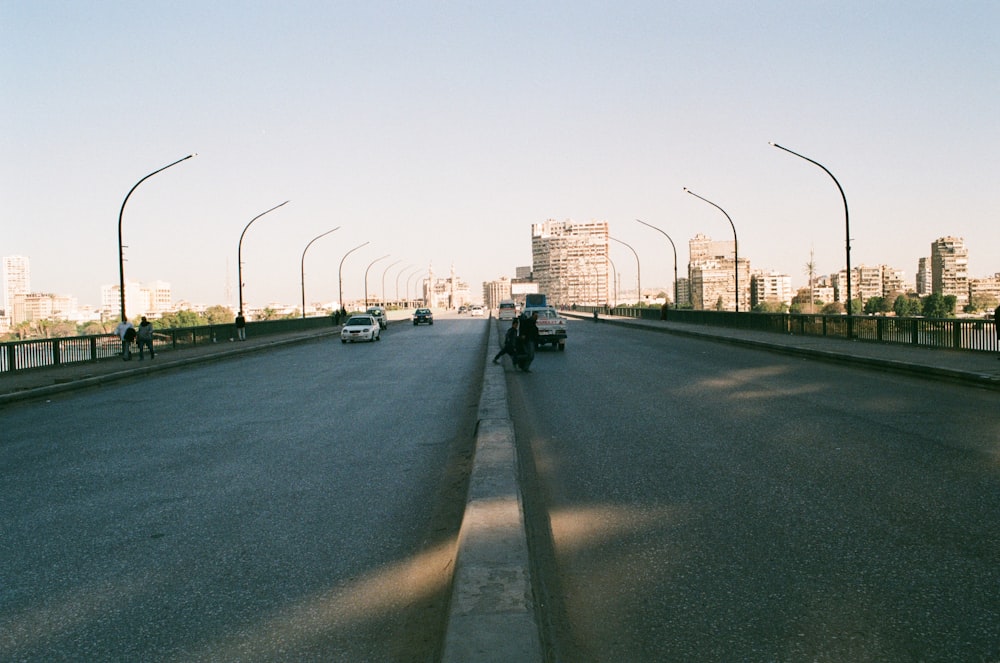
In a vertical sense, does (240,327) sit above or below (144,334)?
below

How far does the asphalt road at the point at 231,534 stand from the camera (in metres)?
3.69

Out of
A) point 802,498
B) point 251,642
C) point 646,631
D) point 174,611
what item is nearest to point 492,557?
point 646,631

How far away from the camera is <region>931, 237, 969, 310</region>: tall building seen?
175375mm

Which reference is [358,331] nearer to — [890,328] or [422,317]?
[890,328]

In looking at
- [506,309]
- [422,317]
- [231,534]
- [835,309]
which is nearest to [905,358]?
[231,534]

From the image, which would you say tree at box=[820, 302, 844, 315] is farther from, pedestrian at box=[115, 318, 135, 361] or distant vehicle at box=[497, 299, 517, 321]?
pedestrian at box=[115, 318, 135, 361]

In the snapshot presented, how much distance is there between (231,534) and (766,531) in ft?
11.9

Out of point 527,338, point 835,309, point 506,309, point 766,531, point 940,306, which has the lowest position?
point 766,531

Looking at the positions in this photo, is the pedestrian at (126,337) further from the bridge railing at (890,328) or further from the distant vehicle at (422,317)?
the distant vehicle at (422,317)

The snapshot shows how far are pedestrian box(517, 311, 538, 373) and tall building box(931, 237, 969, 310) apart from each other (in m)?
181

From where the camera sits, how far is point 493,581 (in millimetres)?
4023

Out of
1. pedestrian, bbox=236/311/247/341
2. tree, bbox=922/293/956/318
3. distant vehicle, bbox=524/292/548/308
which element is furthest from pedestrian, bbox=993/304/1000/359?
tree, bbox=922/293/956/318

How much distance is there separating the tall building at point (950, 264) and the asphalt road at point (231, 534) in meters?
191

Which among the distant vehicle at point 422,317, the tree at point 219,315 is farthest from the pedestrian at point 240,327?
the tree at point 219,315
